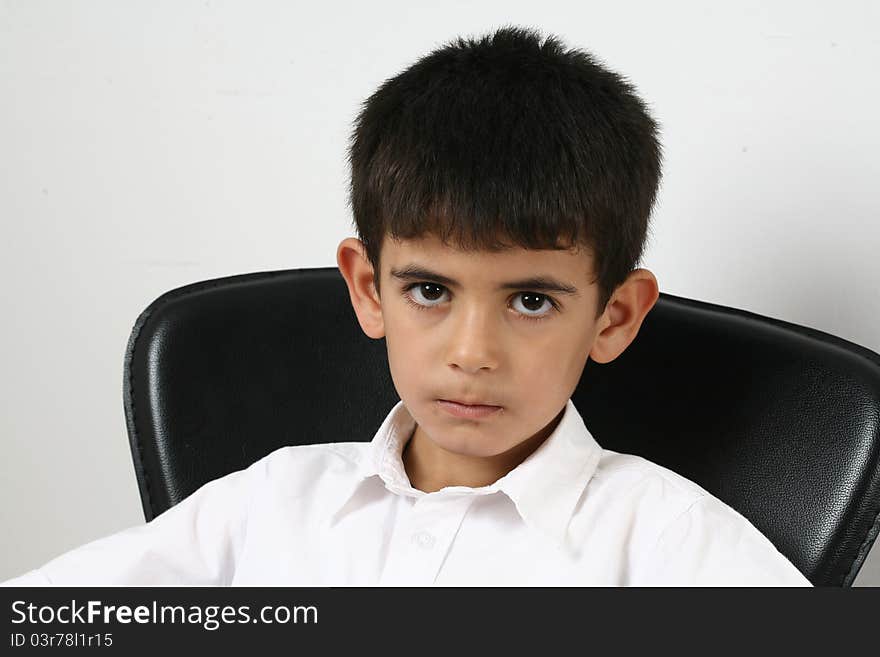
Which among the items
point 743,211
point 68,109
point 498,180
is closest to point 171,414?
point 498,180

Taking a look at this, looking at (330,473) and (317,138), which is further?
(317,138)

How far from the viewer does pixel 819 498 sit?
1.01 m

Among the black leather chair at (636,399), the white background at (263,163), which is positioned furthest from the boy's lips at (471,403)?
the white background at (263,163)

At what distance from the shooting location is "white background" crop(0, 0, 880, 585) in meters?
1.21

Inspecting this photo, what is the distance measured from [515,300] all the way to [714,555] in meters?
0.23

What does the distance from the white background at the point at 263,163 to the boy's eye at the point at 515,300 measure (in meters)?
0.39

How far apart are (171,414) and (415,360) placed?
35 centimetres

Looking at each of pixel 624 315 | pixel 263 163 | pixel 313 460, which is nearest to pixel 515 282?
pixel 624 315

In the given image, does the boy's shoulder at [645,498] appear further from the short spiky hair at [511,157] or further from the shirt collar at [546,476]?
the short spiky hair at [511,157]

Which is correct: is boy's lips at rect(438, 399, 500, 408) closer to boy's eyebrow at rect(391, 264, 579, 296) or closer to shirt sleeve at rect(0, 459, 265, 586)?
boy's eyebrow at rect(391, 264, 579, 296)

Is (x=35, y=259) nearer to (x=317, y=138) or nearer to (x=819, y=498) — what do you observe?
(x=317, y=138)

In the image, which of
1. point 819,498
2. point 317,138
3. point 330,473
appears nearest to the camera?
point 819,498

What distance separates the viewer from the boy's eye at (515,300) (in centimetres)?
94

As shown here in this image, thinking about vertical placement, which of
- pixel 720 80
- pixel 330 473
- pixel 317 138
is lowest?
pixel 330 473
